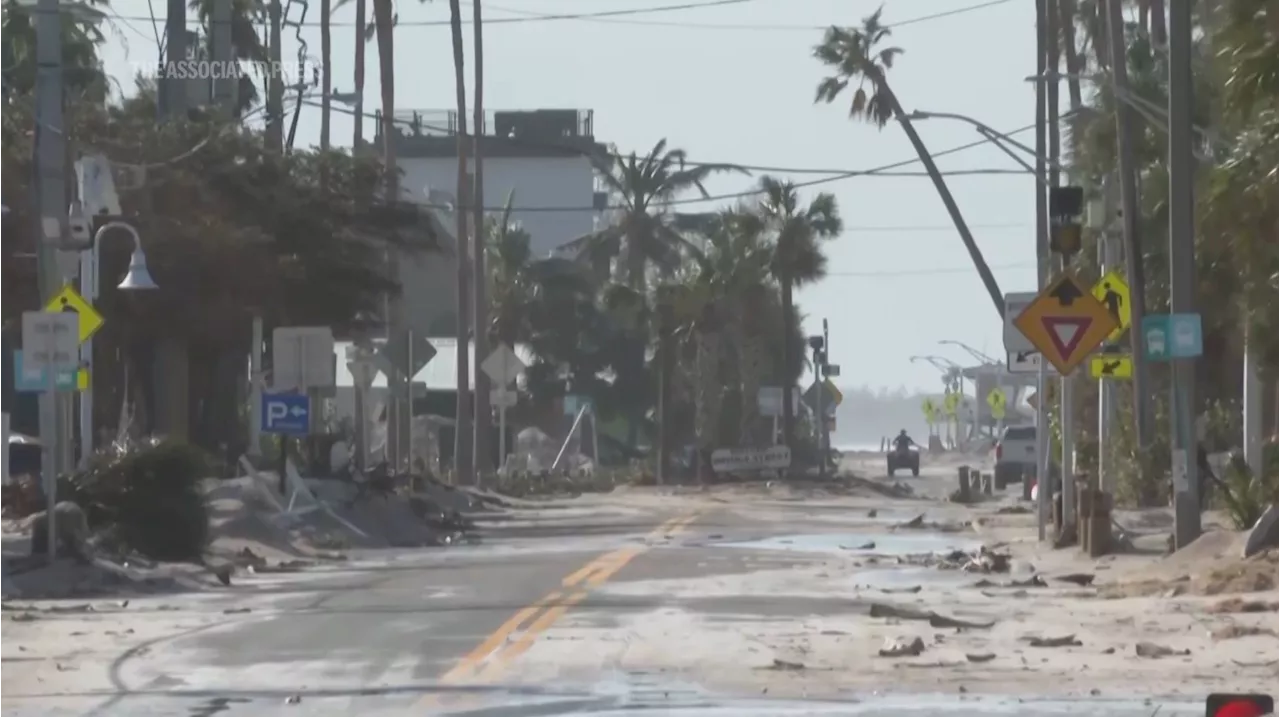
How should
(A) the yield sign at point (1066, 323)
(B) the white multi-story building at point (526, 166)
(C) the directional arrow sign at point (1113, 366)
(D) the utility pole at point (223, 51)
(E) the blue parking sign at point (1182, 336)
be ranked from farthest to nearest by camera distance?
(B) the white multi-story building at point (526, 166) → (D) the utility pole at point (223, 51) → (C) the directional arrow sign at point (1113, 366) → (A) the yield sign at point (1066, 323) → (E) the blue parking sign at point (1182, 336)

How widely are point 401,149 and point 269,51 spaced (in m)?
61.7

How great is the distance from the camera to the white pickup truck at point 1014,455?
65375 mm

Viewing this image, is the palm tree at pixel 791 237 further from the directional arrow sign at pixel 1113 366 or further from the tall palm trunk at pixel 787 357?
the directional arrow sign at pixel 1113 366

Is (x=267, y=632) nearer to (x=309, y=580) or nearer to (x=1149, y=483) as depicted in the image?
(x=309, y=580)

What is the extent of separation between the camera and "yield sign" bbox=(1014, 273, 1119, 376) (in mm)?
24578

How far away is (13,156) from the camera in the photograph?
135 ft

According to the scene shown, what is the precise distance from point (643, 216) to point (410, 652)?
243 ft

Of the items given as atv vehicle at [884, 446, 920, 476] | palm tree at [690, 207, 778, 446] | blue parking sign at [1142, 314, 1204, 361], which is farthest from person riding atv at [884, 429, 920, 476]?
blue parking sign at [1142, 314, 1204, 361]

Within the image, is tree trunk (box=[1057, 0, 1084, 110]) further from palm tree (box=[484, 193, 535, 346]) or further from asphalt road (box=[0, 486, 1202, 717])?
palm tree (box=[484, 193, 535, 346])

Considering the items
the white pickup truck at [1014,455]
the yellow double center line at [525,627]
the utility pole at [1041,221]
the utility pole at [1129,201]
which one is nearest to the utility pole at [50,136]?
the yellow double center line at [525,627]

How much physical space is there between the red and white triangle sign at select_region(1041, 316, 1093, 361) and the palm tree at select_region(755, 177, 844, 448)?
47.4m

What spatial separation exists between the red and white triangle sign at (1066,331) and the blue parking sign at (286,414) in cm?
1239

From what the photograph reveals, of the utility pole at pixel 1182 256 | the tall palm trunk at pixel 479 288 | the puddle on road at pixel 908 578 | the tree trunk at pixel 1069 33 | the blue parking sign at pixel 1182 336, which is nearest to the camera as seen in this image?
the puddle on road at pixel 908 578

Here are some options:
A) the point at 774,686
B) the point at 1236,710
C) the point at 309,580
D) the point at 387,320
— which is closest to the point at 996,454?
the point at 387,320
